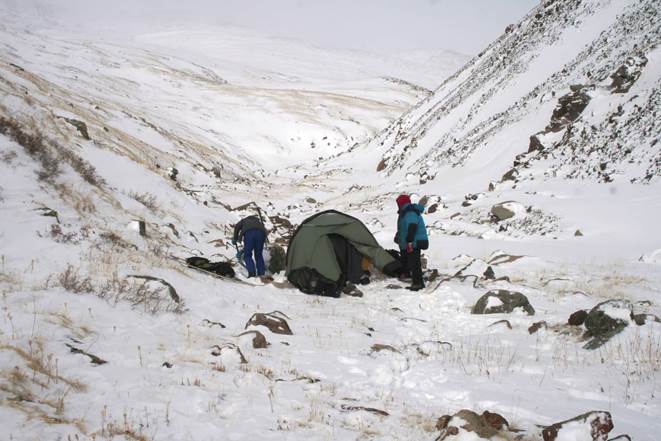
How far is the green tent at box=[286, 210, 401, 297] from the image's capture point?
10477mm

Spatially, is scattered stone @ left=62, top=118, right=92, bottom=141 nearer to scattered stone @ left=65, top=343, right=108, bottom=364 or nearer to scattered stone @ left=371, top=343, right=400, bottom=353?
scattered stone @ left=65, top=343, right=108, bottom=364

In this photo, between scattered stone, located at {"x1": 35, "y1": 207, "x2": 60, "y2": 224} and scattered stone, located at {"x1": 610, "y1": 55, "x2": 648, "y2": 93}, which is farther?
scattered stone, located at {"x1": 610, "y1": 55, "x2": 648, "y2": 93}

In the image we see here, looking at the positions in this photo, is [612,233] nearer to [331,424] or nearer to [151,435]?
[331,424]

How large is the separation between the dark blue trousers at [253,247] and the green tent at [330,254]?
0.83 metres

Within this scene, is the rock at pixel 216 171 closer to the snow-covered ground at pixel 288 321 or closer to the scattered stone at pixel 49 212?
the snow-covered ground at pixel 288 321

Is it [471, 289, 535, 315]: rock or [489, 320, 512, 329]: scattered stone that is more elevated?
[471, 289, 535, 315]: rock

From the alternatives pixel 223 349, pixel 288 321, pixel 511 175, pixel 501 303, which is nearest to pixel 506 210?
pixel 511 175

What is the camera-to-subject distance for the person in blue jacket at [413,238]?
10.3 metres

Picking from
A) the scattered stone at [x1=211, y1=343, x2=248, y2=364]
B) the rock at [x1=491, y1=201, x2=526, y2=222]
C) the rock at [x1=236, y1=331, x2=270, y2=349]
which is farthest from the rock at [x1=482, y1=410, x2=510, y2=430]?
the rock at [x1=491, y1=201, x2=526, y2=222]

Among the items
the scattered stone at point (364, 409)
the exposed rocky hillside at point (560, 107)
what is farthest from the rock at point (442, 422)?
the exposed rocky hillside at point (560, 107)

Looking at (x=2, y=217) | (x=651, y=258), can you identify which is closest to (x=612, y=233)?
(x=651, y=258)

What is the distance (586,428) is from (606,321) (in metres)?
3.30

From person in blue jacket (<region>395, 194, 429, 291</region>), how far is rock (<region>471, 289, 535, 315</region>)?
210cm

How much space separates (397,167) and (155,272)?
105ft
